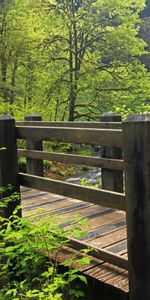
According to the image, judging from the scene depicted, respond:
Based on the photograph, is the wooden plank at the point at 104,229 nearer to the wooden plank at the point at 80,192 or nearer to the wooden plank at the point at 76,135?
the wooden plank at the point at 80,192

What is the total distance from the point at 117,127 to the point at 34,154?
3.10 feet

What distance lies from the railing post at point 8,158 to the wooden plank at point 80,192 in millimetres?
93

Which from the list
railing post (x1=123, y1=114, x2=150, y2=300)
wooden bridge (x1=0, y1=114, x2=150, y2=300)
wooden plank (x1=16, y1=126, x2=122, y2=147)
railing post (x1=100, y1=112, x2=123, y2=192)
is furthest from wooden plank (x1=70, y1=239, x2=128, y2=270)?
railing post (x1=100, y1=112, x2=123, y2=192)

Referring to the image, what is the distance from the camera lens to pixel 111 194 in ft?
8.93

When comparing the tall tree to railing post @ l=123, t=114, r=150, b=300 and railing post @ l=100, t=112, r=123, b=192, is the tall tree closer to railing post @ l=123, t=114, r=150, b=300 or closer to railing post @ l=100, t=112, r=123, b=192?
railing post @ l=100, t=112, r=123, b=192

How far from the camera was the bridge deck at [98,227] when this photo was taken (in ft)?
9.43

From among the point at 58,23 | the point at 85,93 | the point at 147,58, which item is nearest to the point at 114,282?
the point at 85,93

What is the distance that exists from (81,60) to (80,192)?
1356cm

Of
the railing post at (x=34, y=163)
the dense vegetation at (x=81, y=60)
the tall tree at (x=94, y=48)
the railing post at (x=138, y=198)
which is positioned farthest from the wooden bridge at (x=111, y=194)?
the tall tree at (x=94, y=48)

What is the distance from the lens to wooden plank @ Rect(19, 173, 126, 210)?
2.71m

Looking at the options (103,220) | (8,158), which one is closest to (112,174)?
(103,220)

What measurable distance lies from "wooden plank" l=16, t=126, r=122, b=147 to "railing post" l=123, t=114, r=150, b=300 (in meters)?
0.17

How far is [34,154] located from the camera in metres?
4.43

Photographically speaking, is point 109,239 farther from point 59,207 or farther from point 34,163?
point 34,163
